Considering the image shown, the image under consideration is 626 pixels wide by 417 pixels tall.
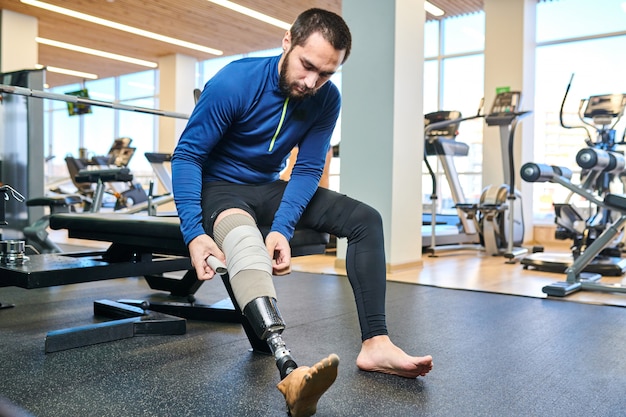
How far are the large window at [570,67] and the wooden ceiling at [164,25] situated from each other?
1.05m

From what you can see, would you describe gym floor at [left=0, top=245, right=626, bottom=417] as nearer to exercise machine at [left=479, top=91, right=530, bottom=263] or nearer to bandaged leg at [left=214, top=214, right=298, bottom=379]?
bandaged leg at [left=214, top=214, right=298, bottom=379]

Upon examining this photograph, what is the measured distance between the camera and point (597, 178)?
396 cm

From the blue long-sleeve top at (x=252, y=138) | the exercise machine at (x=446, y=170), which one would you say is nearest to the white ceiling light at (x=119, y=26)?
the exercise machine at (x=446, y=170)

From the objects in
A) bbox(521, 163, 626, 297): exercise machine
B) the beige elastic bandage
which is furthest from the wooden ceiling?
the beige elastic bandage

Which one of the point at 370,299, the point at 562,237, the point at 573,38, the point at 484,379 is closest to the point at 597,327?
the point at 484,379

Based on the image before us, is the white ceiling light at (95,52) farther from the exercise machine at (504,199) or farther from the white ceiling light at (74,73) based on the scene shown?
the exercise machine at (504,199)

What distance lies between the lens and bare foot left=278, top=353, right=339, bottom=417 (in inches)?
42.4

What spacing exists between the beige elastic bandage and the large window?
606cm

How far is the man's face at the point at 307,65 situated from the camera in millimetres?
1346

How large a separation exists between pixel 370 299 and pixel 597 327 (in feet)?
4.09

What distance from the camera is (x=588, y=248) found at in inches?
124

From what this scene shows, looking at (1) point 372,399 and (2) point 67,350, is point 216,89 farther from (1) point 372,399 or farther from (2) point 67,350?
(2) point 67,350

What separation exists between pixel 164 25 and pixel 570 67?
5.57 metres

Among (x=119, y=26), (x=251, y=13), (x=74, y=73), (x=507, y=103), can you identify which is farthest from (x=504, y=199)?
(x=74, y=73)
